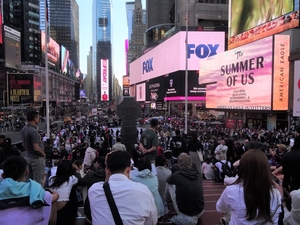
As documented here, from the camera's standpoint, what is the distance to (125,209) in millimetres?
2387

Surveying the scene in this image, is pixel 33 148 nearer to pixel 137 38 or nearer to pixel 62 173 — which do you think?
pixel 62 173

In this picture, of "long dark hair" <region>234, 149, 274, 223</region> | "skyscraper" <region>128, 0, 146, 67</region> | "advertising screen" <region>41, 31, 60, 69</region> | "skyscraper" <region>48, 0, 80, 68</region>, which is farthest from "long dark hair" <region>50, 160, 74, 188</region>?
"skyscraper" <region>128, 0, 146, 67</region>

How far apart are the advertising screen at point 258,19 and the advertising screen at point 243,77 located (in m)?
3.96

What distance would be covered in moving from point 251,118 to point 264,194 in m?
37.5

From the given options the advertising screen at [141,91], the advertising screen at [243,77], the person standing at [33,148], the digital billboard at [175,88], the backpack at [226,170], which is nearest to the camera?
the person standing at [33,148]

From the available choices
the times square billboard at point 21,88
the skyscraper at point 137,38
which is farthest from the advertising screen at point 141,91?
the skyscraper at point 137,38

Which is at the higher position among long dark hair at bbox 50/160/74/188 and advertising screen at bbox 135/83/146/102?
advertising screen at bbox 135/83/146/102

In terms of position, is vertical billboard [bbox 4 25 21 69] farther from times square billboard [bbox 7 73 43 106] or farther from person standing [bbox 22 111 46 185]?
person standing [bbox 22 111 46 185]

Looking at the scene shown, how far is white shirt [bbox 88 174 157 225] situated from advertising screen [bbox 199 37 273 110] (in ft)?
101

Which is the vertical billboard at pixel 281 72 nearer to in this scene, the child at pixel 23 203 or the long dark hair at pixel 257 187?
the long dark hair at pixel 257 187

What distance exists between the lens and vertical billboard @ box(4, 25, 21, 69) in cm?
5656

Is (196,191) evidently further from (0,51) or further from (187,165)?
(0,51)

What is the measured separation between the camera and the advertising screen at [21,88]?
49375mm

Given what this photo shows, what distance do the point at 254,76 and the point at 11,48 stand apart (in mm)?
48870
